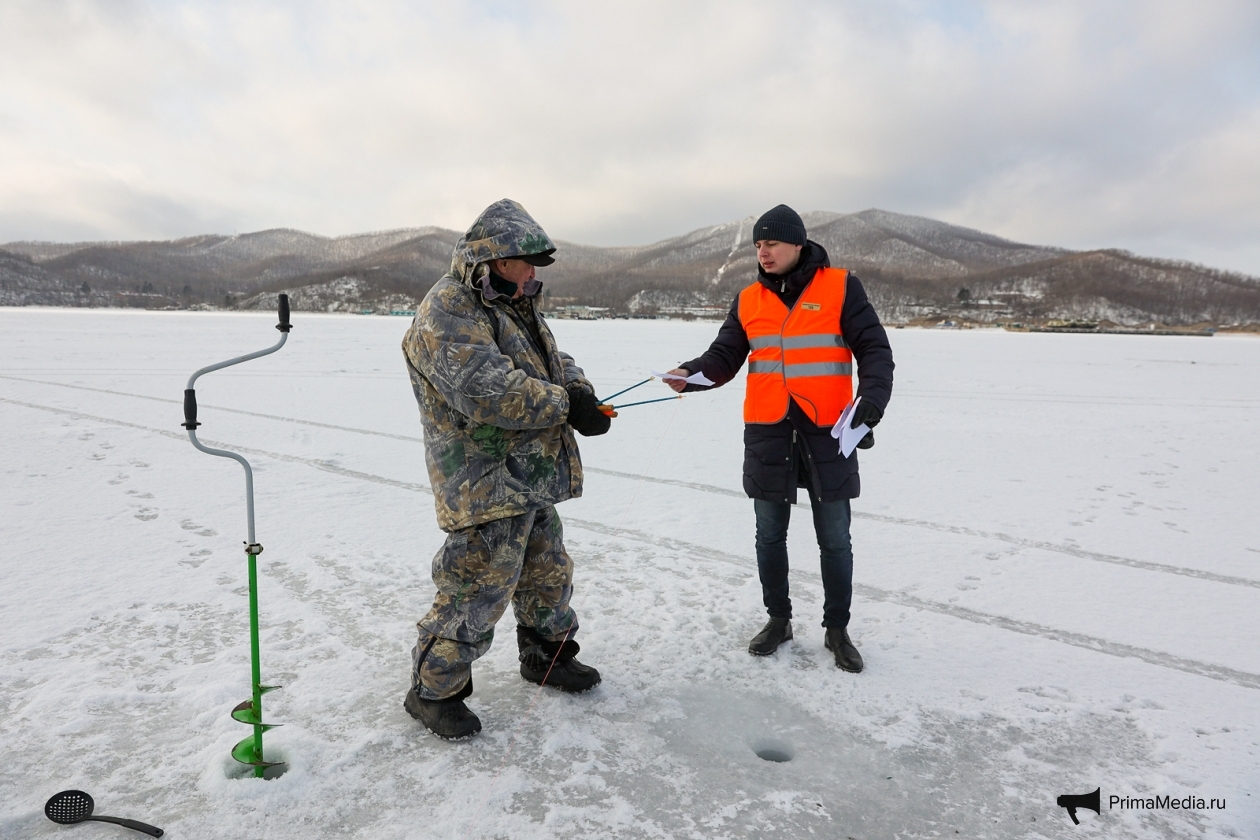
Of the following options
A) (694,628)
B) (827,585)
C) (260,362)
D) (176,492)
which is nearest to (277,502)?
(176,492)

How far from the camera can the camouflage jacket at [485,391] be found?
2262 mm

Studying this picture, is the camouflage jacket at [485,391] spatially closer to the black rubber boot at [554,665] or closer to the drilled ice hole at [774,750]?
the black rubber boot at [554,665]

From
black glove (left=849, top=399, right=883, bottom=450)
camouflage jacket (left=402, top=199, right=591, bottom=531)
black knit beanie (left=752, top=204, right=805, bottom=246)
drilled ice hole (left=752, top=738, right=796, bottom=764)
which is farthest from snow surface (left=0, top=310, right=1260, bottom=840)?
black knit beanie (left=752, top=204, right=805, bottom=246)

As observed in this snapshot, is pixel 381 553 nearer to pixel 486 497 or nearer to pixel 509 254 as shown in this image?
pixel 486 497

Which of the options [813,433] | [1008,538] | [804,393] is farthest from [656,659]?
[1008,538]

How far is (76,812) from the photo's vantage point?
79.4 inches

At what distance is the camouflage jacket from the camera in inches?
89.0

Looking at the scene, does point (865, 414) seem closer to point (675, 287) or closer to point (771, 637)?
point (771, 637)

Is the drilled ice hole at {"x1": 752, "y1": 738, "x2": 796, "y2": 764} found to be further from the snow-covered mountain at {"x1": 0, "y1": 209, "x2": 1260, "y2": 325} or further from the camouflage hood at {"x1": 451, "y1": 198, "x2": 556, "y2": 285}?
the snow-covered mountain at {"x1": 0, "y1": 209, "x2": 1260, "y2": 325}

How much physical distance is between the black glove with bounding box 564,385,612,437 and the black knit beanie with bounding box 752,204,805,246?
1.09m

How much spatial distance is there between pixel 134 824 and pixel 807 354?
9.39 ft

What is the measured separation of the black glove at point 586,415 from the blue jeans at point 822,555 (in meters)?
1.05

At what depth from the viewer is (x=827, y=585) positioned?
3150 mm

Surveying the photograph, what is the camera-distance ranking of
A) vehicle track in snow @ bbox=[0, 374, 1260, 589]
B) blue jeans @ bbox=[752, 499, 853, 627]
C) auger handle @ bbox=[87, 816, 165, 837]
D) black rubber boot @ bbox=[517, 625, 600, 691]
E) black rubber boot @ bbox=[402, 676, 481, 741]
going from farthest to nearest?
1. vehicle track in snow @ bbox=[0, 374, 1260, 589]
2. blue jeans @ bbox=[752, 499, 853, 627]
3. black rubber boot @ bbox=[517, 625, 600, 691]
4. black rubber boot @ bbox=[402, 676, 481, 741]
5. auger handle @ bbox=[87, 816, 165, 837]
